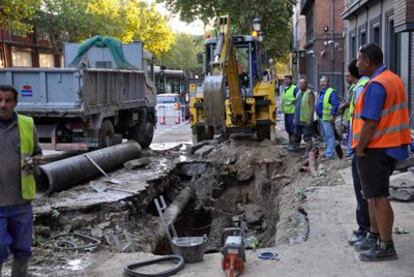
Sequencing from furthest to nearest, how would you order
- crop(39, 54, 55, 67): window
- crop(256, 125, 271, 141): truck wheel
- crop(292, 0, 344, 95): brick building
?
crop(39, 54, 55, 67): window → crop(292, 0, 344, 95): brick building → crop(256, 125, 271, 141): truck wheel

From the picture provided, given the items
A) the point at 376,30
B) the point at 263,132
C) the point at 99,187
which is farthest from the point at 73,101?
the point at 376,30

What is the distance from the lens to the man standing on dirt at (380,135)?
483 centimetres

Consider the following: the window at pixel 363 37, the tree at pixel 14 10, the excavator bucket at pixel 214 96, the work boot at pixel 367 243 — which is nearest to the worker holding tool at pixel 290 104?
the excavator bucket at pixel 214 96

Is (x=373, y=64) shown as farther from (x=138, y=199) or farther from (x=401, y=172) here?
(x=138, y=199)

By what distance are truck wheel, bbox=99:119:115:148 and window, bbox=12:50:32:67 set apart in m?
28.9

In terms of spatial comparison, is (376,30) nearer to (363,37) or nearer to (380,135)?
(363,37)

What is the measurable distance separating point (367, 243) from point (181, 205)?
5565mm

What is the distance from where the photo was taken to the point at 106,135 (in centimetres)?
1328

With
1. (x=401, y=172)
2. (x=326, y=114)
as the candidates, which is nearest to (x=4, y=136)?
(x=401, y=172)

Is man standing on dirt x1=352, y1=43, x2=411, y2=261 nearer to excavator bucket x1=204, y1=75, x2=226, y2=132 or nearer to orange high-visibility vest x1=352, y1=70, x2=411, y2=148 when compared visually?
orange high-visibility vest x1=352, y1=70, x2=411, y2=148

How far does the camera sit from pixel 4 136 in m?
4.55

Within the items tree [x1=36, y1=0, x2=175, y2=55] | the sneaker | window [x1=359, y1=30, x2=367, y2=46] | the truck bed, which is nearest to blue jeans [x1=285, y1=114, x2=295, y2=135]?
the truck bed

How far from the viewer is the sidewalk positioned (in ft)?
16.5

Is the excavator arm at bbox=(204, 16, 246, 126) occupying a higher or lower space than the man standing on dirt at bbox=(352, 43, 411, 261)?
higher
